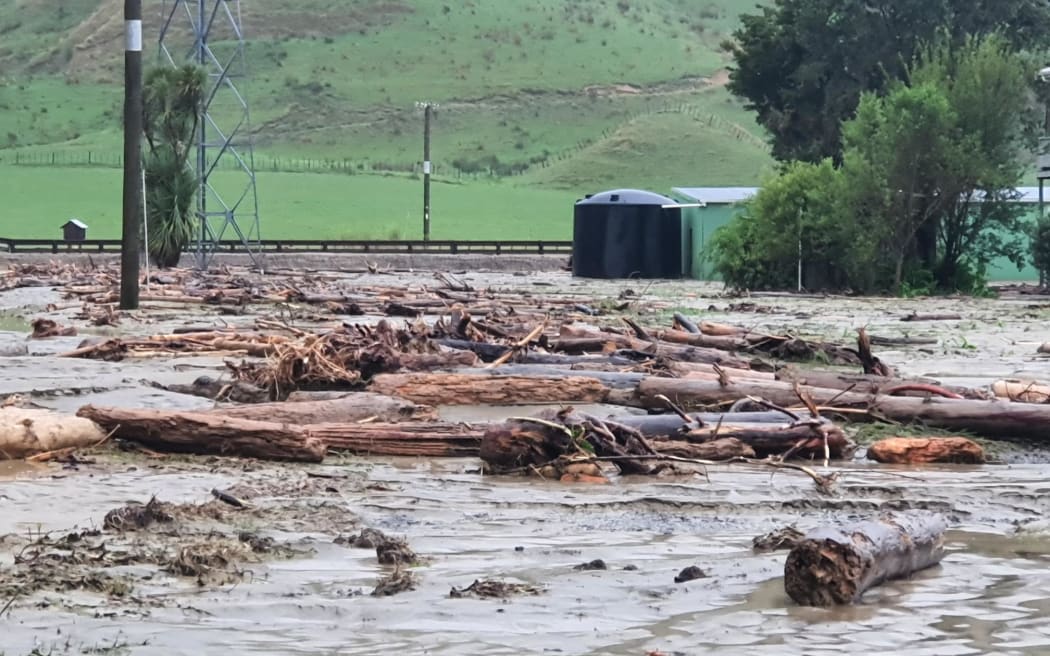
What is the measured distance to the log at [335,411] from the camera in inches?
508

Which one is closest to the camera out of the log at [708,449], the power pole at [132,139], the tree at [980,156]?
the log at [708,449]

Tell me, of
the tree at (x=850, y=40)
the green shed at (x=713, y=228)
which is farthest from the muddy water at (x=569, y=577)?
the tree at (x=850, y=40)

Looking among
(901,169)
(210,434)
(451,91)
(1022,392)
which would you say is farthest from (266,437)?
(451,91)

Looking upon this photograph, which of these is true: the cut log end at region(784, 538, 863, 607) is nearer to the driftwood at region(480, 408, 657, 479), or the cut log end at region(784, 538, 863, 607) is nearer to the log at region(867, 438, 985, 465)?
the driftwood at region(480, 408, 657, 479)

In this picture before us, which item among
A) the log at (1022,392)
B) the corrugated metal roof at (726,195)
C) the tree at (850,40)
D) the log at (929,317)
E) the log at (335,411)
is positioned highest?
the tree at (850,40)

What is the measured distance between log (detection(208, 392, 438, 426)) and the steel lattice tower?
2926cm

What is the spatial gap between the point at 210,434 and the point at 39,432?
109 centimetres

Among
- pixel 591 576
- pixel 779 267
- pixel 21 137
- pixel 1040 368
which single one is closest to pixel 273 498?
pixel 591 576

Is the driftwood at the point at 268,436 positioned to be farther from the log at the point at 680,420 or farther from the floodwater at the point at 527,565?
the log at the point at 680,420

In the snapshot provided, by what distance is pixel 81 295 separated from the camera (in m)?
31.3

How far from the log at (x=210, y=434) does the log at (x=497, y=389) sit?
115 inches

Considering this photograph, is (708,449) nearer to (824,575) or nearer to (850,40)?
(824,575)

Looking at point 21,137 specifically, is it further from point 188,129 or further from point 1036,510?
point 1036,510

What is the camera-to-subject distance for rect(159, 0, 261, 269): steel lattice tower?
44.2 meters
